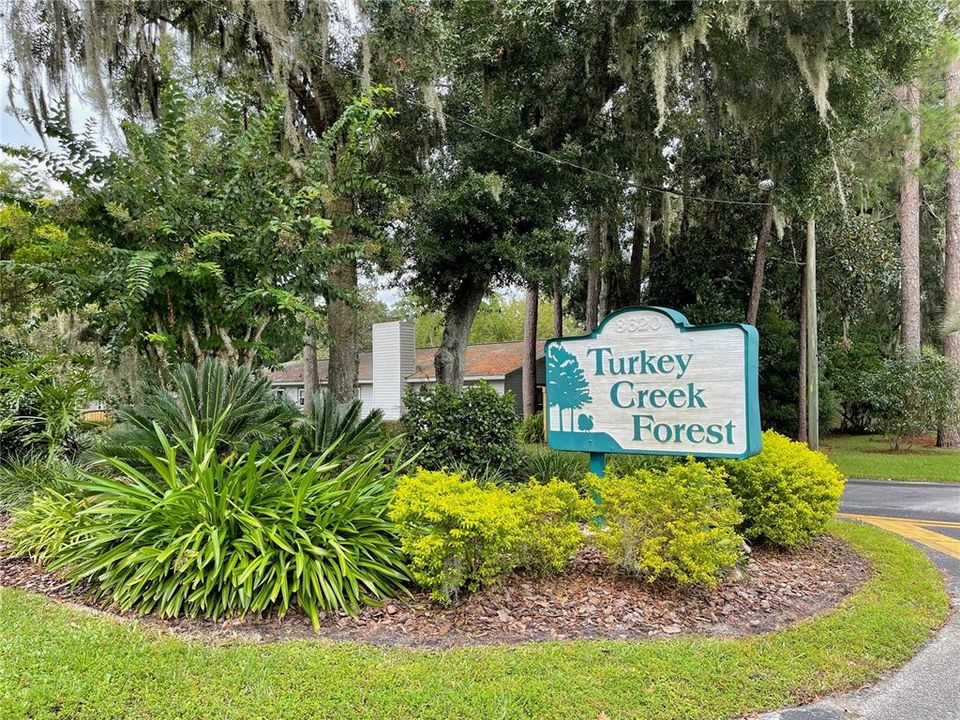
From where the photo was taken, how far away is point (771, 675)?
10.2 ft

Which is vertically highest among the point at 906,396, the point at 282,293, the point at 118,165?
the point at 118,165

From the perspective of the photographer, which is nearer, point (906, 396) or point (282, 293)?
point (282, 293)

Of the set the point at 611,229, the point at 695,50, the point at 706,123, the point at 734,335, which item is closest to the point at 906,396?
the point at 611,229

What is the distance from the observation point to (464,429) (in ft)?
22.7

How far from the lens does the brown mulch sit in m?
3.48

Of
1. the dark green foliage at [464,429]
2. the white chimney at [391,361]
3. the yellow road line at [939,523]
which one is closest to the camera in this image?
the dark green foliage at [464,429]

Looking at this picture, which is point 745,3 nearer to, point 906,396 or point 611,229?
point 611,229

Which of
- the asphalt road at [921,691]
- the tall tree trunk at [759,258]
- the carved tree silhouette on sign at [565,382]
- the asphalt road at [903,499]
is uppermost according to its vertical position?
the tall tree trunk at [759,258]

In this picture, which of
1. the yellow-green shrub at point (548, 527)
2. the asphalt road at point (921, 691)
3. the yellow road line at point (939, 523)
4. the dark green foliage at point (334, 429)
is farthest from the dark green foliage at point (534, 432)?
the yellow-green shrub at point (548, 527)

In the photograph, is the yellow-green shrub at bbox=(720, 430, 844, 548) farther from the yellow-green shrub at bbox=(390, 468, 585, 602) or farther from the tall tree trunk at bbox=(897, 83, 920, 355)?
the tall tree trunk at bbox=(897, 83, 920, 355)

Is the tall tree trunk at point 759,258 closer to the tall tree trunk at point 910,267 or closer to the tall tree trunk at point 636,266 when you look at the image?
the tall tree trunk at point 636,266

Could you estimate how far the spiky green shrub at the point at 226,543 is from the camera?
3654mm

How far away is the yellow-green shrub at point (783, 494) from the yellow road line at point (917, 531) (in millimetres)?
1725

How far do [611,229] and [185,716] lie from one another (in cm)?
1402
